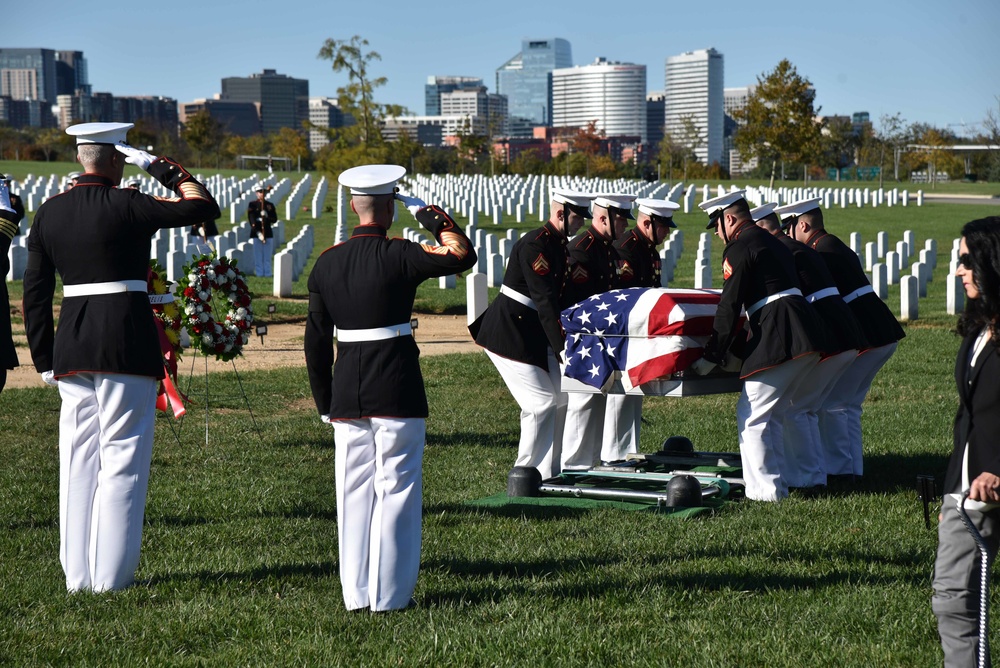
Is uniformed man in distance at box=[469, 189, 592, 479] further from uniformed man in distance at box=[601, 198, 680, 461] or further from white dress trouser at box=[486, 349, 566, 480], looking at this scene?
uniformed man in distance at box=[601, 198, 680, 461]

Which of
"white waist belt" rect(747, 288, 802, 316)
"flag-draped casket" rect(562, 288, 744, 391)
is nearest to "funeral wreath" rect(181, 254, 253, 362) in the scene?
"flag-draped casket" rect(562, 288, 744, 391)

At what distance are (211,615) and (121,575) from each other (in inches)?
23.0

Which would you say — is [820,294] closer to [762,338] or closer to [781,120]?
[762,338]

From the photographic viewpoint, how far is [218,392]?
12.6 m

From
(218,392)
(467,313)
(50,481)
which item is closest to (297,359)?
(218,392)

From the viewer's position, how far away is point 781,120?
49.1 m

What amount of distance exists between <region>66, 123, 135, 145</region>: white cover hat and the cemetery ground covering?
2.13 meters

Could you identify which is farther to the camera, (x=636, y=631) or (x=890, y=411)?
(x=890, y=411)

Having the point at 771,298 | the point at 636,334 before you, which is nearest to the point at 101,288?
the point at 636,334

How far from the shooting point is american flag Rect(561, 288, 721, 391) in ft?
25.3

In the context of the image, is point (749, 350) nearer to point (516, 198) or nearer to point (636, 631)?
point (636, 631)

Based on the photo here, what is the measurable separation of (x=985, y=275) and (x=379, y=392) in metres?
2.58

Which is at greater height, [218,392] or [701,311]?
[701,311]

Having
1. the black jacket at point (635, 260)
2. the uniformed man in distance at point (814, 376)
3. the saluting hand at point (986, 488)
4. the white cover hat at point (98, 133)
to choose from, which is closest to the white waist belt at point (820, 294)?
the uniformed man in distance at point (814, 376)
